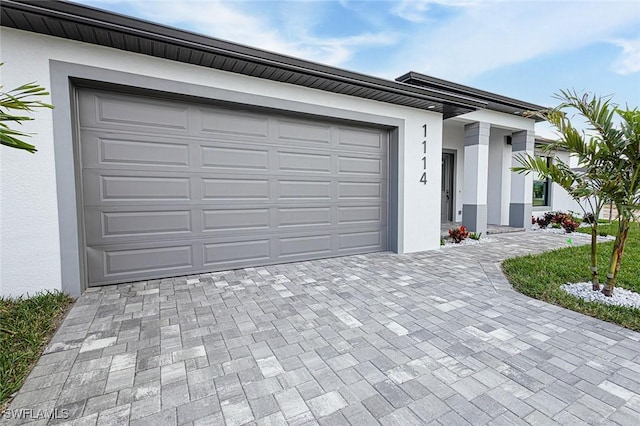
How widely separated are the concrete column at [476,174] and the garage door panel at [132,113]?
21.6 feet

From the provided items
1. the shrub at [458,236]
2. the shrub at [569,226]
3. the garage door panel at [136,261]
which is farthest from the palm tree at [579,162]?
the shrub at [569,226]

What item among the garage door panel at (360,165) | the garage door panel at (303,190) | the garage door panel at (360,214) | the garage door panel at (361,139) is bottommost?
the garage door panel at (360,214)

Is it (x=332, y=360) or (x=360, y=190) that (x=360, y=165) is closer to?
(x=360, y=190)

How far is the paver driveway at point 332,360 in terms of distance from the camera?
1519 millimetres

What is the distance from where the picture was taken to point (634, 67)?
782 cm

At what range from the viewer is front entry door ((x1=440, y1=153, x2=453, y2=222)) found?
9027mm

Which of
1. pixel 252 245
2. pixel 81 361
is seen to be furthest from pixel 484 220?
pixel 81 361

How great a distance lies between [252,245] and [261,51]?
106 inches

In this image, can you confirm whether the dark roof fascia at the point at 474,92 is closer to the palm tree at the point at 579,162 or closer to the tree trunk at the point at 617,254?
the palm tree at the point at 579,162

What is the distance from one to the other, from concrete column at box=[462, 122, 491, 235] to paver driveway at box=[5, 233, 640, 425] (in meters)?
4.39

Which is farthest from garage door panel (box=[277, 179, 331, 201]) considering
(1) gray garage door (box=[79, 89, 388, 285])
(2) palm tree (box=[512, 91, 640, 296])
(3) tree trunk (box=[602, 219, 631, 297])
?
(3) tree trunk (box=[602, 219, 631, 297])

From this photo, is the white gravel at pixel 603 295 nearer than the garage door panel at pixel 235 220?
Yes

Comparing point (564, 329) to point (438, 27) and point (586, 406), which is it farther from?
point (438, 27)

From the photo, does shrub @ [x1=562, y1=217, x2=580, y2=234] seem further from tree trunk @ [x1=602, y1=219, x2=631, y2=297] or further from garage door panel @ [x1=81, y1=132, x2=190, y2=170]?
garage door panel @ [x1=81, y1=132, x2=190, y2=170]
